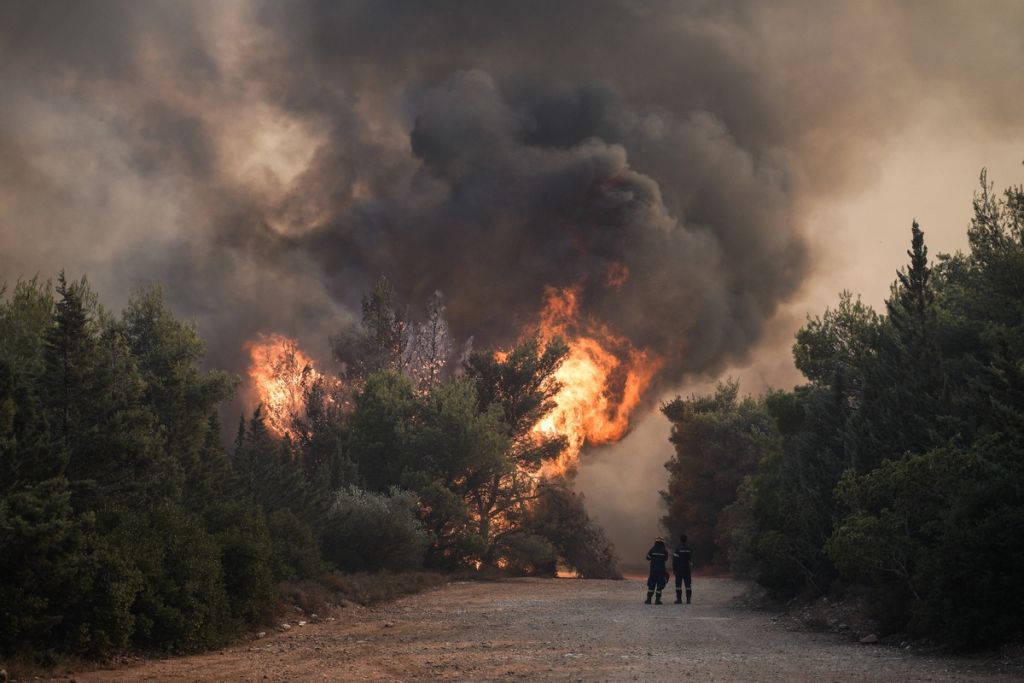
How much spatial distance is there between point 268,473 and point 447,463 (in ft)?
59.9

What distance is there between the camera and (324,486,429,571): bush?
Answer: 4144 centimetres

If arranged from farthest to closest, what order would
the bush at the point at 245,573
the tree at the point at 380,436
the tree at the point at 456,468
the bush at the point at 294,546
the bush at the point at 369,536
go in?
1. the tree at the point at 380,436
2. the tree at the point at 456,468
3. the bush at the point at 369,536
4. the bush at the point at 294,546
5. the bush at the point at 245,573

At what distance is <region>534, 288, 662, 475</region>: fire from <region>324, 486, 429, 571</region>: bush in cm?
2250

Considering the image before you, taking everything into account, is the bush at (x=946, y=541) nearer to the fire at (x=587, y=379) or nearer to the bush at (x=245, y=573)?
the bush at (x=245, y=573)

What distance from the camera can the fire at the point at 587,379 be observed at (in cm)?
6950

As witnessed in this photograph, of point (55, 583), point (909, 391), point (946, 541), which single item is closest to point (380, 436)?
point (909, 391)

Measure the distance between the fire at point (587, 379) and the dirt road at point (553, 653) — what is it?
40.8 m

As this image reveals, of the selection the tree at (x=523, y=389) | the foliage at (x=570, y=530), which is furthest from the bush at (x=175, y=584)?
the foliage at (x=570, y=530)

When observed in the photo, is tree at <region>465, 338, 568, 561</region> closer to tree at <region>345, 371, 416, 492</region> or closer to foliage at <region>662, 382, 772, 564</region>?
tree at <region>345, 371, 416, 492</region>

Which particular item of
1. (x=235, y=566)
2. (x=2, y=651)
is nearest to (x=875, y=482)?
(x=235, y=566)

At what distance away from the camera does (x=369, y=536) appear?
42906mm

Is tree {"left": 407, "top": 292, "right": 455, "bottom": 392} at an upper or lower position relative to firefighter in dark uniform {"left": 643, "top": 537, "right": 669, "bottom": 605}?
upper

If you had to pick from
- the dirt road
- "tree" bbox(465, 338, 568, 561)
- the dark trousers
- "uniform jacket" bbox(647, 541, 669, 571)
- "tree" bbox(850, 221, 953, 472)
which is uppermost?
"tree" bbox(465, 338, 568, 561)

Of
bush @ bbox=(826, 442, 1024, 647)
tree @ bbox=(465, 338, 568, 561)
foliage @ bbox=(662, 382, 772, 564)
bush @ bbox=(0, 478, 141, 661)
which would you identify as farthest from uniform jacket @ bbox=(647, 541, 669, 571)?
foliage @ bbox=(662, 382, 772, 564)
